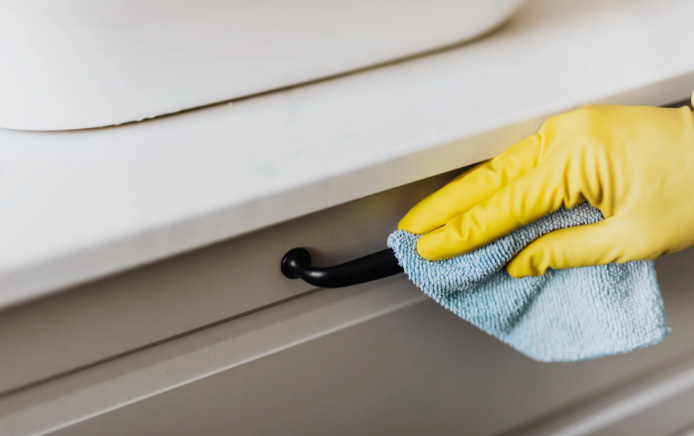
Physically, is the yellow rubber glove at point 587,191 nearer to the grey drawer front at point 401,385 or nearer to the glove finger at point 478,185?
the glove finger at point 478,185

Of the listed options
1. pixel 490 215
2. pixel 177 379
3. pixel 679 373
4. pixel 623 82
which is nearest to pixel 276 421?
pixel 177 379

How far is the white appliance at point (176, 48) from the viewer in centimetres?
25

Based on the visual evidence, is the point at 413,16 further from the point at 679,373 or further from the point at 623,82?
the point at 679,373

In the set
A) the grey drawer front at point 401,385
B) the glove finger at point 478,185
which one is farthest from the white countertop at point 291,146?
the grey drawer front at point 401,385

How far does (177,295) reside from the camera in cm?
27

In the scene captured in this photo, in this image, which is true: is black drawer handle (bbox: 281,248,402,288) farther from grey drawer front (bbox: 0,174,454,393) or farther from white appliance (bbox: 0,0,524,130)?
white appliance (bbox: 0,0,524,130)

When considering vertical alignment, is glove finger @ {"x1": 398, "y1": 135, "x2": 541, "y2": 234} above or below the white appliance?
below

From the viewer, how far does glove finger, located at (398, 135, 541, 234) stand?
28 cm

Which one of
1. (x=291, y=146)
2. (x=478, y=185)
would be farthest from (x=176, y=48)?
(x=478, y=185)

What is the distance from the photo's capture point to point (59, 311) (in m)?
0.25

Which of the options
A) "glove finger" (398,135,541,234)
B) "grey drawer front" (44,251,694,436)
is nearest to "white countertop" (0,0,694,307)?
"glove finger" (398,135,541,234)

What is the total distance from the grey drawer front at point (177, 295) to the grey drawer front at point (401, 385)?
5cm

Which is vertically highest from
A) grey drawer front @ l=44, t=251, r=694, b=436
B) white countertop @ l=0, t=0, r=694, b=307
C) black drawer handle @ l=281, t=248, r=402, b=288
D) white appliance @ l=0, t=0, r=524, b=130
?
white appliance @ l=0, t=0, r=524, b=130

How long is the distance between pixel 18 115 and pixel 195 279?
0.14m
